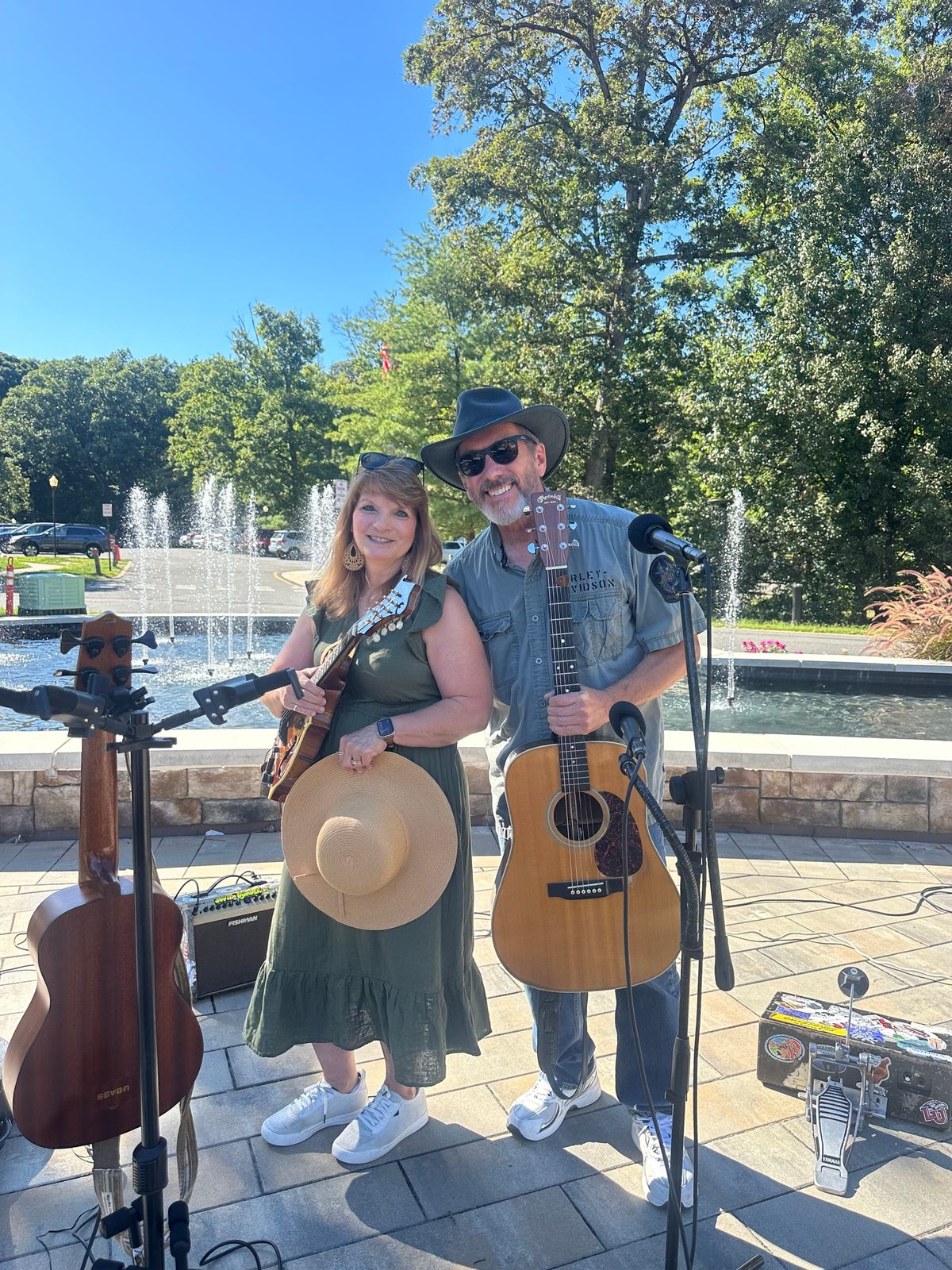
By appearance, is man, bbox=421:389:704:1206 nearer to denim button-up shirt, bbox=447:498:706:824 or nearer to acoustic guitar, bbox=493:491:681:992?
denim button-up shirt, bbox=447:498:706:824

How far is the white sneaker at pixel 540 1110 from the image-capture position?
238 cm

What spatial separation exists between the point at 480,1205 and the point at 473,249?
892 inches

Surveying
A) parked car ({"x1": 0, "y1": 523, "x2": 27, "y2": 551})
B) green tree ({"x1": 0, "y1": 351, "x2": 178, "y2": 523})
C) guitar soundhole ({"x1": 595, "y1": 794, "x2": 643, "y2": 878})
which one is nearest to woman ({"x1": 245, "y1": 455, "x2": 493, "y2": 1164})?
guitar soundhole ({"x1": 595, "y1": 794, "x2": 643, "y2": 878})

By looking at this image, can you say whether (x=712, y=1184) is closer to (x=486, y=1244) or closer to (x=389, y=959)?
(x=486, y=1244)

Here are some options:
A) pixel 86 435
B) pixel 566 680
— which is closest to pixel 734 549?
pixel 566 680

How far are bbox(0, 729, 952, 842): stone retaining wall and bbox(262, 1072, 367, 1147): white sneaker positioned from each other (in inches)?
87.0

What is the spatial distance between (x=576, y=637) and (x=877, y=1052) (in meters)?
1.57

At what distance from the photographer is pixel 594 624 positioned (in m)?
2.38

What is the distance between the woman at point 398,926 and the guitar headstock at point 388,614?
0.09 ft

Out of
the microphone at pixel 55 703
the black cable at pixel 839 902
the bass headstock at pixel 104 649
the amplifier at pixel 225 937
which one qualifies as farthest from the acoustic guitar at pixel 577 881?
the black cable at pixel 839 902

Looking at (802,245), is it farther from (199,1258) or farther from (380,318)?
(199,1258)

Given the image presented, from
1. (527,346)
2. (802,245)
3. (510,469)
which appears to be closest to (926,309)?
(802,245)

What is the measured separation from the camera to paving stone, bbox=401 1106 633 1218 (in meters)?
2.18

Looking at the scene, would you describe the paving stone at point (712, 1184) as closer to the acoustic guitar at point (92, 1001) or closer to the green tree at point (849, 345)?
the acoustic guitar at point (92, 1001)
